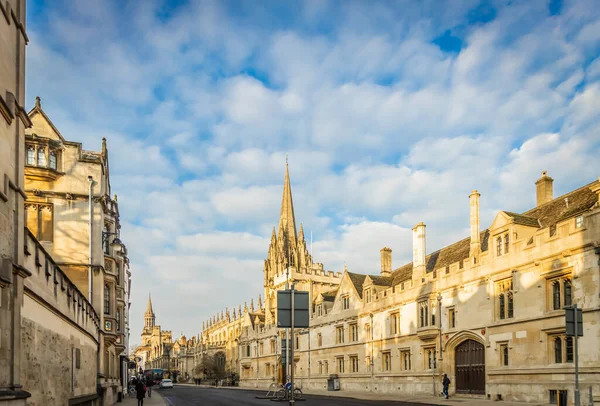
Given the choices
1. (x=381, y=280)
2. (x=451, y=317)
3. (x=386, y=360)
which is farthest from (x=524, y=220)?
(x=381, y=280)

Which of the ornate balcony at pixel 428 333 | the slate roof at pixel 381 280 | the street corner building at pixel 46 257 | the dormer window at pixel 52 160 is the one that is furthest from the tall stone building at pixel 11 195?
the slate roof at pixel 381 280

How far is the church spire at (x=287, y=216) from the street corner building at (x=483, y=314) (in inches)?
1862

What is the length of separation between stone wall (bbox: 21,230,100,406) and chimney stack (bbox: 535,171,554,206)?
27274 millimetres

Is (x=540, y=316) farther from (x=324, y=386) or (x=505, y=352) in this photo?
(x=324, y=386)

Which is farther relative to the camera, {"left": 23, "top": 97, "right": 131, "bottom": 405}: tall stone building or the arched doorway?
the arched doorway

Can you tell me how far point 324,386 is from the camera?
172 feet

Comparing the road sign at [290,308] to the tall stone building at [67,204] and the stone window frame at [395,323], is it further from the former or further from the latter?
the stone window frame at [395,323]

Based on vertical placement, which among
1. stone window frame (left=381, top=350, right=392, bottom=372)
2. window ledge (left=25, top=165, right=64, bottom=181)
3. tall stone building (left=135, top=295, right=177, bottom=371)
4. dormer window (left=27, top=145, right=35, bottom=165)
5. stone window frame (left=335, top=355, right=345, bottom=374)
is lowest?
tall stone building (left=135, top=295, right=177, bottom=371)

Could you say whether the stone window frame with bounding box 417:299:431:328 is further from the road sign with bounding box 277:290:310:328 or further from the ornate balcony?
the road sign with bounding box 277:290:310:328

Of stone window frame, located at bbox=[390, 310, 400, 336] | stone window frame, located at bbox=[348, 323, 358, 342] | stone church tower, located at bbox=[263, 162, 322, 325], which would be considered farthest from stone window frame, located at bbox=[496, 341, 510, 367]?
stone church tower, located at bbox=[263, 162, 322, 325]

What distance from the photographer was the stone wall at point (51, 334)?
11.8 m

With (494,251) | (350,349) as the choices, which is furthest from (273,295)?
(494,251)

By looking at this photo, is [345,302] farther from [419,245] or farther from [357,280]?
[419,245]

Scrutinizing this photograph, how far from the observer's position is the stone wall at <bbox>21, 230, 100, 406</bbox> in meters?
11.8
